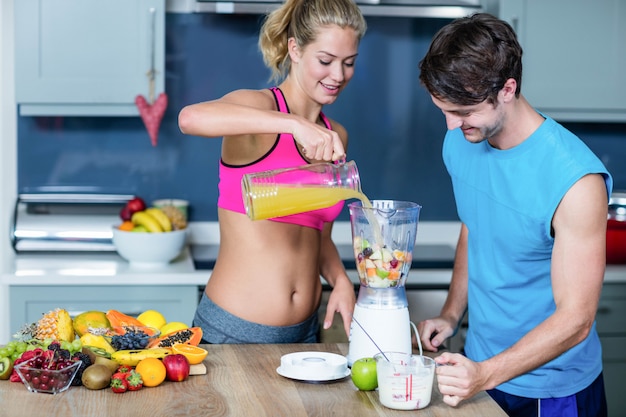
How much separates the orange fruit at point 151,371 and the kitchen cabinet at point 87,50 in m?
1.65

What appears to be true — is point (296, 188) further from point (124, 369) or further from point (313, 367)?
point (124, 369)

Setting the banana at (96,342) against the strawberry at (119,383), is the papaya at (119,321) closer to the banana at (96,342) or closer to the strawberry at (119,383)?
the banana at (96,342)

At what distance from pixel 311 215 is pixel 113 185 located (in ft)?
5.12

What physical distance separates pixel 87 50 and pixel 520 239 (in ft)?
6.12

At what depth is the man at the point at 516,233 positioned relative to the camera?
5.42 feet

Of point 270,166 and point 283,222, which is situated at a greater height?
point 270,166

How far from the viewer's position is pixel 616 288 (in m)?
3.12

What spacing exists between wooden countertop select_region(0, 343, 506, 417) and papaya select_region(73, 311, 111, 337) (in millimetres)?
184

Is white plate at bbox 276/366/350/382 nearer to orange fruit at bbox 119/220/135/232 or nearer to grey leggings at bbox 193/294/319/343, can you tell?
grey leggings at bbox 193/294/319/343

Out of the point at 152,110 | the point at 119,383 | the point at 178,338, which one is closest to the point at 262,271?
the point at 178,338

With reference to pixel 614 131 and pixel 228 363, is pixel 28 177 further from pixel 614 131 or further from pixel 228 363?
pixel 614 131

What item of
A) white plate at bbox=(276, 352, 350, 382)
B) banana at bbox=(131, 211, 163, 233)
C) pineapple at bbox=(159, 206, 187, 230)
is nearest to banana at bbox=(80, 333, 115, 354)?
white plate at bbox=(276, 352, 350, 382)

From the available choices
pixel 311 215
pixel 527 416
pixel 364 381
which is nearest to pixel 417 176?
pixel 311 215

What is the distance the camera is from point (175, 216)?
3.21m
